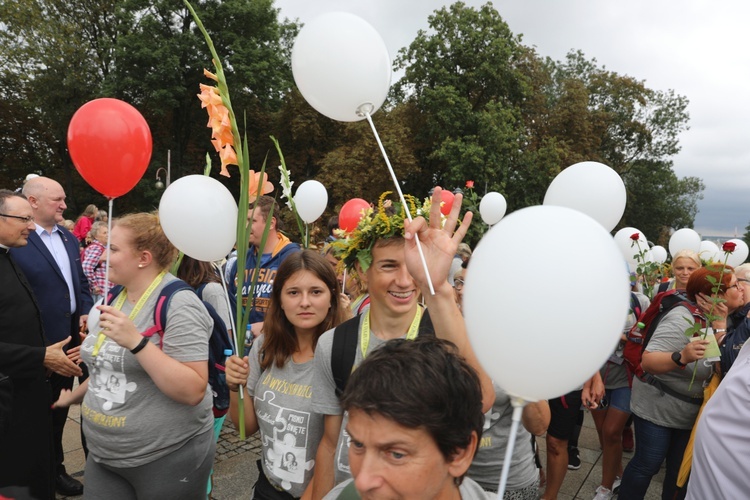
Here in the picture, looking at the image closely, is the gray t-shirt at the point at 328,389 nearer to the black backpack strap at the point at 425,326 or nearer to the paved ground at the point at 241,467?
the black backpack strap at the point at 425,326


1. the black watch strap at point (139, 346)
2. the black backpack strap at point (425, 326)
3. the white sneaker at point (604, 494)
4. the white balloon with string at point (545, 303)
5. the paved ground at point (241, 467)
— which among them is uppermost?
the white balloon with string at point (545, 303)

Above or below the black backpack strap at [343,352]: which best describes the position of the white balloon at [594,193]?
above

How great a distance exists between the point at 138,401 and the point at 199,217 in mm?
909

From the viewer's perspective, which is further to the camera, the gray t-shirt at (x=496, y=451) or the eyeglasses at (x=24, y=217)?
the eyeglasses at (x=24, y=217)

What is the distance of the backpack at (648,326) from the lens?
127 inches

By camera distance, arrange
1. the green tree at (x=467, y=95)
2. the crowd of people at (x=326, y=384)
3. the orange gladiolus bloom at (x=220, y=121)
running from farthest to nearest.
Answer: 1. the green tree at (x=467, y=95)
2. the orange gladiolus bloom at (x=220, y=121)
3. the crowd of people at (x=326, y=384)

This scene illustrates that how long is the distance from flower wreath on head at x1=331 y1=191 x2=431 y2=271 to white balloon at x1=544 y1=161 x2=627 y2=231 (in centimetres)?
100

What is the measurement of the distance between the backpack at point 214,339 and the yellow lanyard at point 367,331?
36.9 inches

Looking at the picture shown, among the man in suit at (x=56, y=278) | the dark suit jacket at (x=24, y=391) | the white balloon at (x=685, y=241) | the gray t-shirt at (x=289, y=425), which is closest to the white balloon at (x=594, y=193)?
the gray t-shirt at (x=289, y=425)

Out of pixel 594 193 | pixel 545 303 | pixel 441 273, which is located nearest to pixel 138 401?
pixel 441 273

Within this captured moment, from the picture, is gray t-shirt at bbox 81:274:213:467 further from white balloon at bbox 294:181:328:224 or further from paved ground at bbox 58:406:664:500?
white balloon at bbox 294:181:328:224

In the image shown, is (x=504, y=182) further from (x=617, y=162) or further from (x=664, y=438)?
(x=664, y=438)

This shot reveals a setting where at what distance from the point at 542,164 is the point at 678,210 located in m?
25.6

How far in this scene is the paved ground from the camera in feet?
12.4
